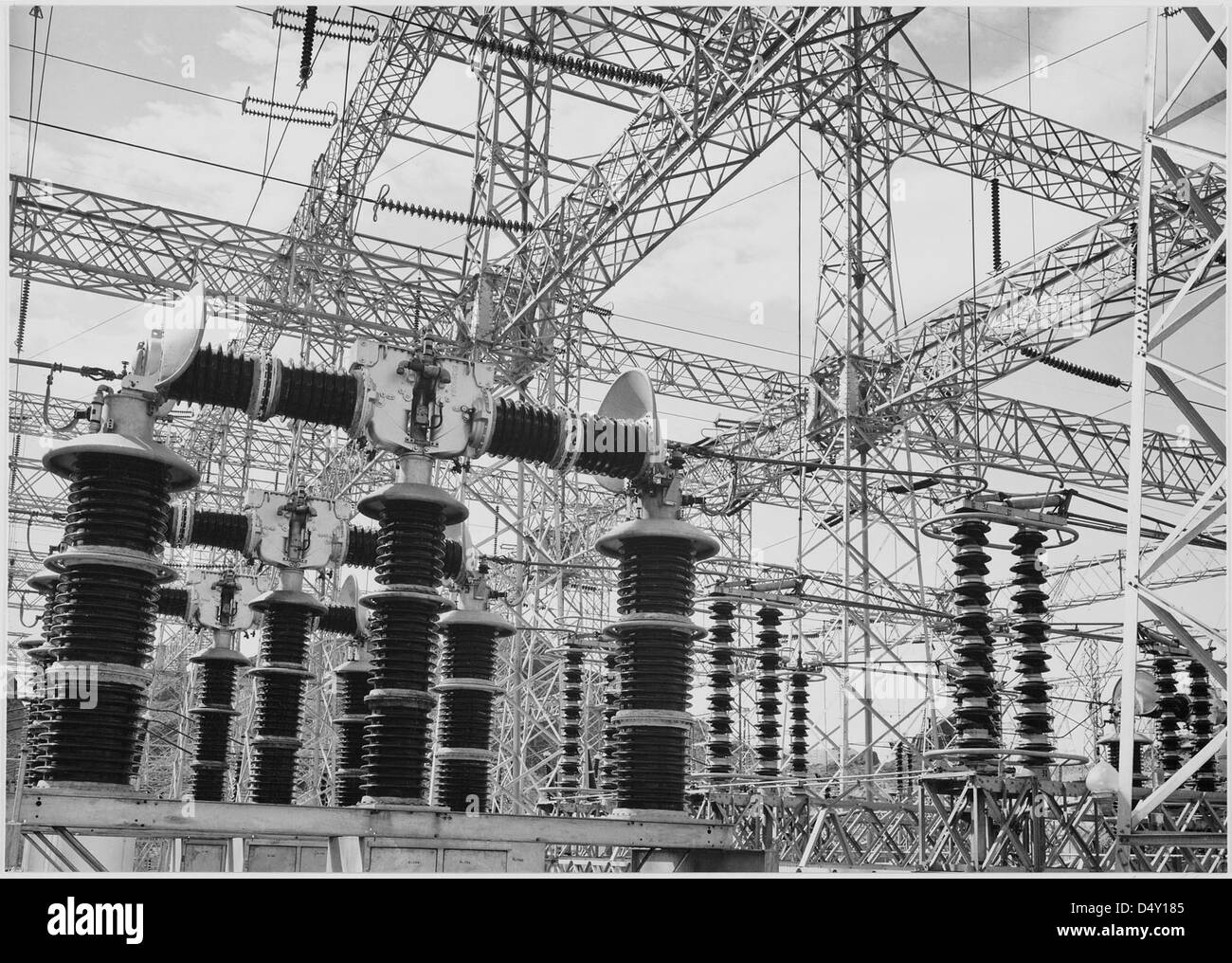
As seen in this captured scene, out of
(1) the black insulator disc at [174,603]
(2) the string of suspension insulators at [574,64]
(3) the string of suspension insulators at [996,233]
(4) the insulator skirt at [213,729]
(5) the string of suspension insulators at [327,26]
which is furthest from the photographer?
(3) the string of suspension insulators at [996,233]

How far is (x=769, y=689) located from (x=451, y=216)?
824 centimetres

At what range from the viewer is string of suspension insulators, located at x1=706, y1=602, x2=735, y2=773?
14.7m

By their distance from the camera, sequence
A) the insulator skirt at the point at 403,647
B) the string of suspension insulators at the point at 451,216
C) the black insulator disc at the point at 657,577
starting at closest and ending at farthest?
the insulator skirt at the point at 403,647
the black insulator disc at the point at 657,577
the string of suspension insulators at the point at 451,216

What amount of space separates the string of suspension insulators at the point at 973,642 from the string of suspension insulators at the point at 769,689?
546cm

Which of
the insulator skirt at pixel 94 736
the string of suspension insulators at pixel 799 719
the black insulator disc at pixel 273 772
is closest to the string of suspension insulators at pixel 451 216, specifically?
the string of suspension insulators at pixel 799 719

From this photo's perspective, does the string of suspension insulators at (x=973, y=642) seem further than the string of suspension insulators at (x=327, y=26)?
No

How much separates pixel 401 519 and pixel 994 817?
16.7 ft

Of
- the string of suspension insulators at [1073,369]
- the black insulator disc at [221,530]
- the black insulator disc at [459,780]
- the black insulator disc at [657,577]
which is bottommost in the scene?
the black insulator disc at [459,780]

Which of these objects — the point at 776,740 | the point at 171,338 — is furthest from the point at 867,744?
the point at 171,338

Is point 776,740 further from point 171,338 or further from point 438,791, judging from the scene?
point 171,338

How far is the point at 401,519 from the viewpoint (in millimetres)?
7070

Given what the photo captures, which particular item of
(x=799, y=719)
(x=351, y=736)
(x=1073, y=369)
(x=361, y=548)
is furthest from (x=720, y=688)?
(x=1073, y=369)

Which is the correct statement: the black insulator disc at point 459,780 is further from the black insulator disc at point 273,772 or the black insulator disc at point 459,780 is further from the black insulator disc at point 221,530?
the black insulator disc at point 221,530

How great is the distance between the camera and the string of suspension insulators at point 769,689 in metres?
15.7
